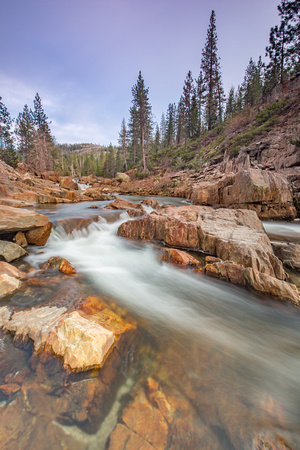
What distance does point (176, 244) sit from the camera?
6.27m


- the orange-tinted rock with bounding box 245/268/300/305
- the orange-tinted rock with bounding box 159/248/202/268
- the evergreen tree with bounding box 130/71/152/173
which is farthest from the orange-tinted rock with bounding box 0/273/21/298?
the evergreen tree with bounding box 130/71/152/173

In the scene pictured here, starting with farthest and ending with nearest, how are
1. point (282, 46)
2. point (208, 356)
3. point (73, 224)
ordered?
point (282, 46) < point (73, 224) < point (208, 356)

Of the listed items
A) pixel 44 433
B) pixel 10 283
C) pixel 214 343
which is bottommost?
pixel 214 343

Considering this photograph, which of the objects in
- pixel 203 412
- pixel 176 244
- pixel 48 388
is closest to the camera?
pixel 203 412

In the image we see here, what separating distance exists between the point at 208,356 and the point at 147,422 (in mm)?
1172

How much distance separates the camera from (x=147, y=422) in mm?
1648

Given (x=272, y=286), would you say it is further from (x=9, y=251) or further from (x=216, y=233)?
(x=9, y=251)

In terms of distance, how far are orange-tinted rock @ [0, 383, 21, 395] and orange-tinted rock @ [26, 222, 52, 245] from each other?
4.76m

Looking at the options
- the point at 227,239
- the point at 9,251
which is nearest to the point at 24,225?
the point at 9,251

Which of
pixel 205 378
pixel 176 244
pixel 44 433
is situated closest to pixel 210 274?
pixel 176 244

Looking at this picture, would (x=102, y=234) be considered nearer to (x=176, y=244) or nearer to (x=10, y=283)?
(x=176, y=244)

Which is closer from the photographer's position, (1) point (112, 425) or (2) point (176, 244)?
(1) point (112, 425)

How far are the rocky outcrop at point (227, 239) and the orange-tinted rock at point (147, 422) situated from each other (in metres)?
3.28

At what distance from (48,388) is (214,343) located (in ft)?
7.36
